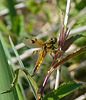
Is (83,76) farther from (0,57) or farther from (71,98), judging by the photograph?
(0,57)

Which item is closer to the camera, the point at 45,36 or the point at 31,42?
the point at 31,42

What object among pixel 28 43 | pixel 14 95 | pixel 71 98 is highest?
pixel 28 43

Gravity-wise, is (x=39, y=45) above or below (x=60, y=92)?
above

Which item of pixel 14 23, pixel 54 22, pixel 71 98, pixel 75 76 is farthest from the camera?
pixel 54 22

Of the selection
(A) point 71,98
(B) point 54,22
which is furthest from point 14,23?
(A) point 71,98

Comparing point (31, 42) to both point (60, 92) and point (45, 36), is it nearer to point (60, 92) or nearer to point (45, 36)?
point (60, 92)

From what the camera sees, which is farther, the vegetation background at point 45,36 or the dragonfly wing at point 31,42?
the vegetation background at point 45,36

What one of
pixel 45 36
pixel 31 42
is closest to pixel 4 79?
pixel 31 42

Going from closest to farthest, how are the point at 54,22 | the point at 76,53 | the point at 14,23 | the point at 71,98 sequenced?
the point at 76,53 < the point at 71,98 < the point at 14,23 < the point at 54,22

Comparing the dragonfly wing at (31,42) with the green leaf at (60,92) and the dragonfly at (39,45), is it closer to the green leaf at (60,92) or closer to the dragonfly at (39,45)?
the dragonfly at (39,45)

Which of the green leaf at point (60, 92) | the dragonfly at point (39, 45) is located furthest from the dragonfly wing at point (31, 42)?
the green leaf at point (60, 92)

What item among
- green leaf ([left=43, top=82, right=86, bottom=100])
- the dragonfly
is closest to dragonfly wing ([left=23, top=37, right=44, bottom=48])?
the dragonfly
